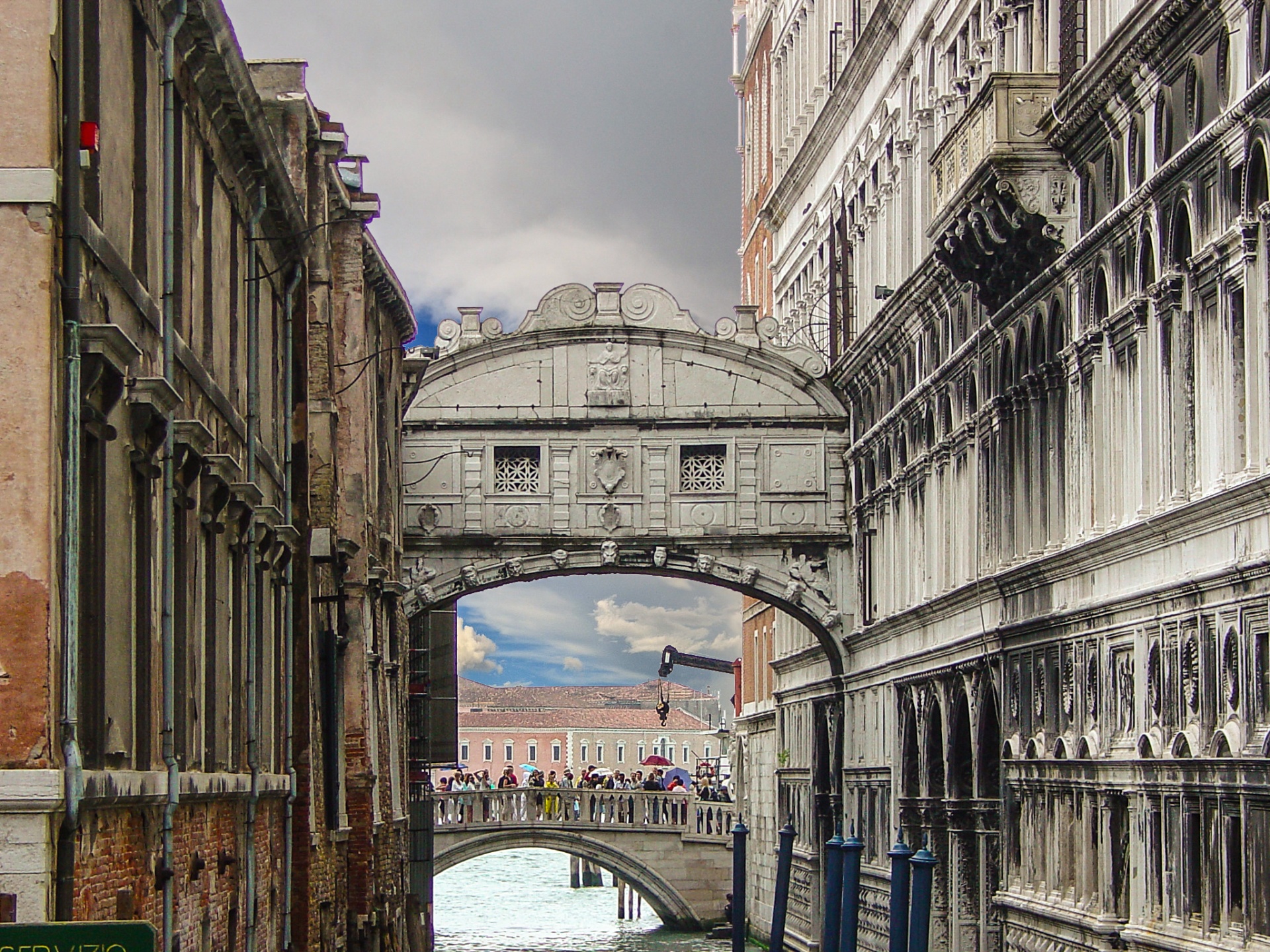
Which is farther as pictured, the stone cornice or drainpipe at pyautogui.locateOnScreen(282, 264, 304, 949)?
drainpipe at pyautogui.locateOnScreen(282, 264, 304, 949)

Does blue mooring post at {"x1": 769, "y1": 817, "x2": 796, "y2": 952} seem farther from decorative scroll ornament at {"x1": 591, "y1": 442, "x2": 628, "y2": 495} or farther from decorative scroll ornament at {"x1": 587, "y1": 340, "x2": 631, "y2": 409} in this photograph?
decorative scroll ornament at {"x1": 587, "y1": 340, "x2": 631, "y2": 409}

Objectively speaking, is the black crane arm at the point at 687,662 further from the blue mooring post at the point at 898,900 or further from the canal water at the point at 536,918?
the blue mooring post at the point at 898,900

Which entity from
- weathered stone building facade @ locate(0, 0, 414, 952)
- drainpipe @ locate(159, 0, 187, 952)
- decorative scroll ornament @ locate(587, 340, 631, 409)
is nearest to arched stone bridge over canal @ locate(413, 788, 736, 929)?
decorative scroll ornament @ locate(587, 340, 631, 409)

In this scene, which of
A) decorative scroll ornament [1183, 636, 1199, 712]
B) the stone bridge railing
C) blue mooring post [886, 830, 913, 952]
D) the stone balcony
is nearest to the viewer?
decorative scroll ornament [1183, 636, 1199, 712]

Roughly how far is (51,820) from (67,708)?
0.46 meters

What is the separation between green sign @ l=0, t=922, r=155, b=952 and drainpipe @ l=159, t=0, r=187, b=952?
5.14 metres

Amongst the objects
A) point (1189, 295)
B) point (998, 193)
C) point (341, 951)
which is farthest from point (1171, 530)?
point (341, 951)

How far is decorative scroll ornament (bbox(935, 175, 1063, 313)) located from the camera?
1953cm

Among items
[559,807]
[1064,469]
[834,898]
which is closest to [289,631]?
[1064,469]

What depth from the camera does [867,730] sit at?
3045 centimetres

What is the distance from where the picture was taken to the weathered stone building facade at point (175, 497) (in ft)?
30.3

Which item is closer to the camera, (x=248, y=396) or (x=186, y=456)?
(x=186, y=456)

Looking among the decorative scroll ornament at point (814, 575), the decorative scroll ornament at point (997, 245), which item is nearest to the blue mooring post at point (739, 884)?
the decorative scroll ornament at point (814, 575)

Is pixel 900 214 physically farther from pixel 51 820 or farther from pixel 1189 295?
pixel 51 820
